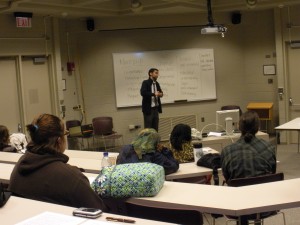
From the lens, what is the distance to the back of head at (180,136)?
163 inches

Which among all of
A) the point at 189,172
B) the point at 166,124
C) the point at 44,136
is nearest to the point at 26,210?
the point at 44,136

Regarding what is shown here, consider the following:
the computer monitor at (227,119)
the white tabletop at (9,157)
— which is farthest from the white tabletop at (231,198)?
the computer monitor at (227,119)

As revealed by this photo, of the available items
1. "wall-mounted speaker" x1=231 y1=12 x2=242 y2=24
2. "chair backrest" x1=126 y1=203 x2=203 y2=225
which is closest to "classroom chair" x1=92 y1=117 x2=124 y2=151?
"wall-mounted speaker" x1=231 y1=12 x2=242 y2=24

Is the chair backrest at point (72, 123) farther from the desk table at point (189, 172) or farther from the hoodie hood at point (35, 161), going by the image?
the hoodie hood at point (35, 161)

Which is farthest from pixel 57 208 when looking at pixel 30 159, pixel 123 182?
pixel 123 182

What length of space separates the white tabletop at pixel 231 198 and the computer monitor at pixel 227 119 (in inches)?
113

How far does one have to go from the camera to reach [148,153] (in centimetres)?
362

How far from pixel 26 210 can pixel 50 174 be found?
0.27 metres

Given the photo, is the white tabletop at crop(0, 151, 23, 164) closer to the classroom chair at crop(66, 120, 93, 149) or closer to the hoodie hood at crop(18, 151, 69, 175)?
the hoodie hood at crop(18, 151, 69, 175)

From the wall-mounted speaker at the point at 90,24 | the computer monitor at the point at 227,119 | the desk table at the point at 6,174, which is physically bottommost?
the desk table at the point at 6,174

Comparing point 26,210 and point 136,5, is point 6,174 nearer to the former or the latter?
point 26,210

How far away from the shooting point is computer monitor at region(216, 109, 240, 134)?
5.83 metres

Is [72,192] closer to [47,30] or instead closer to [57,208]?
[57,208]

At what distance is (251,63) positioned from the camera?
936cm
